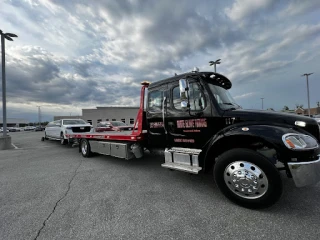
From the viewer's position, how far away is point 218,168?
124 inches

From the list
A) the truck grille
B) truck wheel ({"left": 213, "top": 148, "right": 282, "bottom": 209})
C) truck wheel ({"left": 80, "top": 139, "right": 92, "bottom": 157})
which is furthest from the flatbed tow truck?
the truck grille

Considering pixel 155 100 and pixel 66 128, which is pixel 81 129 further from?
pixel 155 100

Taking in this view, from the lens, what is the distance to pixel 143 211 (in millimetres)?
2965

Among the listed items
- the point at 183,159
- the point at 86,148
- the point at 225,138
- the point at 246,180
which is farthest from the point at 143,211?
the point at 86,148

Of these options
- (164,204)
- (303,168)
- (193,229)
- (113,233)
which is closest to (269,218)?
(303,168)

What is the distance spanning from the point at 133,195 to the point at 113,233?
1174 millimetres

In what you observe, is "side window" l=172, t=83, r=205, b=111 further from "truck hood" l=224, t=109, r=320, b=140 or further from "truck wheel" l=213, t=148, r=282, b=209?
"truck wheel" l=213, t=148, r=282, b=209

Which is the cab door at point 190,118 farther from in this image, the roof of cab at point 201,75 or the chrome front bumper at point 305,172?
the chrome front bumper at point 305,172

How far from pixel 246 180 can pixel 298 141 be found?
98cm

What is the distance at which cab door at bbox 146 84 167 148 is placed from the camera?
4465 mm

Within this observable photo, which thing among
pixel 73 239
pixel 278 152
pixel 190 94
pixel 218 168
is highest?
pixel 190 94

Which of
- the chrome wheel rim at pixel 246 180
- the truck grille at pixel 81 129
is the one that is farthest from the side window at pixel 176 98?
the truck grille at pixel 81 129

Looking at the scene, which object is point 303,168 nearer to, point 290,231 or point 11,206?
point 290,231

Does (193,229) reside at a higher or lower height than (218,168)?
lower
